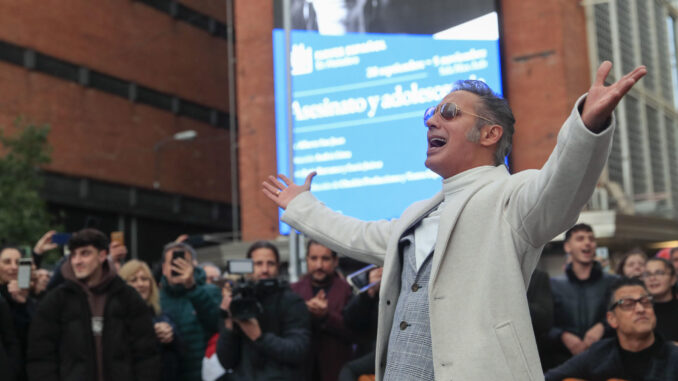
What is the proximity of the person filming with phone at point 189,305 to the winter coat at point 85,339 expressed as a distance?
28.9 inches

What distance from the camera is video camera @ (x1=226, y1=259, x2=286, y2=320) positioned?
5.84 metres

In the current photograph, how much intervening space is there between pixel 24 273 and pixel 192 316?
1.36 m

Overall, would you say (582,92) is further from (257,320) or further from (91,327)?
(91,327)

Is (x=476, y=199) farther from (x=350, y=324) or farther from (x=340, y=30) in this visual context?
(x=340, y=30)

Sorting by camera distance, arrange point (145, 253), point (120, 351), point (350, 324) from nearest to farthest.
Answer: point (120, 351) → point (350, 324) → point (145, 253)

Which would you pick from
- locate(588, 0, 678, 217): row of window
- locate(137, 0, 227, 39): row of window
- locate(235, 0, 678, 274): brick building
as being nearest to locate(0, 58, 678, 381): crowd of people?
locate(235, 0, 678, 274): brick building

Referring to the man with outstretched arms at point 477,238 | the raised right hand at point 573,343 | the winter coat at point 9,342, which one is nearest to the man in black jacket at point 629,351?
the raised right hand at point 573,343

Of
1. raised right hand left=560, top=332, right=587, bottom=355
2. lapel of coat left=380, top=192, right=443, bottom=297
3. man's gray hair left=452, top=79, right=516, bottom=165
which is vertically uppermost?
man's gray hair left=452, top=79, right=516, bottom=165

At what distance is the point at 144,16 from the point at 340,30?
13.7 m

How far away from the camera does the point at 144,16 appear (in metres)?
27.1

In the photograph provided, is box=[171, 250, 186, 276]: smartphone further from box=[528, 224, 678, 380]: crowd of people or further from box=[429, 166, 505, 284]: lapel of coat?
box=[429, 166, 505, 284]: lapel of coat

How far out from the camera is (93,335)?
5906mm

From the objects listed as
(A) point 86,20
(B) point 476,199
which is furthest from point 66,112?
(B) point 476,199

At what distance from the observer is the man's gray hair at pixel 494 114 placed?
2.93 m
